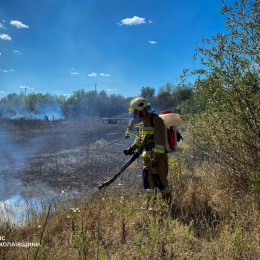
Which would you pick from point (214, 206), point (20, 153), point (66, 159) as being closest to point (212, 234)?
point (214, 206)

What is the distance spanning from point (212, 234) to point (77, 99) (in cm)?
7622

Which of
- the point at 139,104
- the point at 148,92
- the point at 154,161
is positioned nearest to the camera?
the point at 154,161

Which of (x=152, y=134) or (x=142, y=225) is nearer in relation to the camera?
(x=142, y=225)

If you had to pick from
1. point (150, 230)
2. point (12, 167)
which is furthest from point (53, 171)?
point (150, 230)

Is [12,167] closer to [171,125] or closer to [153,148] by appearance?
[153,148]

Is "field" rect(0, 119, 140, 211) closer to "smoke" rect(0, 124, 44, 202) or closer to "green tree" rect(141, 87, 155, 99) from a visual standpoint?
"smoke" rect(0, 124, 44, 202)

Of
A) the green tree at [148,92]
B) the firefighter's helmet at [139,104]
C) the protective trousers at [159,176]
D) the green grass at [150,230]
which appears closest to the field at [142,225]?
the green grass at [150,230]

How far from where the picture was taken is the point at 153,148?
479 cm

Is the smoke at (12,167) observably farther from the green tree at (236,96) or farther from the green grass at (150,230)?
the green tree at (236,96)

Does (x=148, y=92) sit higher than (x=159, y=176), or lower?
higher

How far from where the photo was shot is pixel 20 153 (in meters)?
12.2

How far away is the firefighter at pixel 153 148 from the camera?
182 inches

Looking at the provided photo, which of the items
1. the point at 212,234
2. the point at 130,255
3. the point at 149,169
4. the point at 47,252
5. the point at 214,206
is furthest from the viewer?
the point at 149,169

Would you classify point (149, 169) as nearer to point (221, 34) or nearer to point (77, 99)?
point (221, 34)
